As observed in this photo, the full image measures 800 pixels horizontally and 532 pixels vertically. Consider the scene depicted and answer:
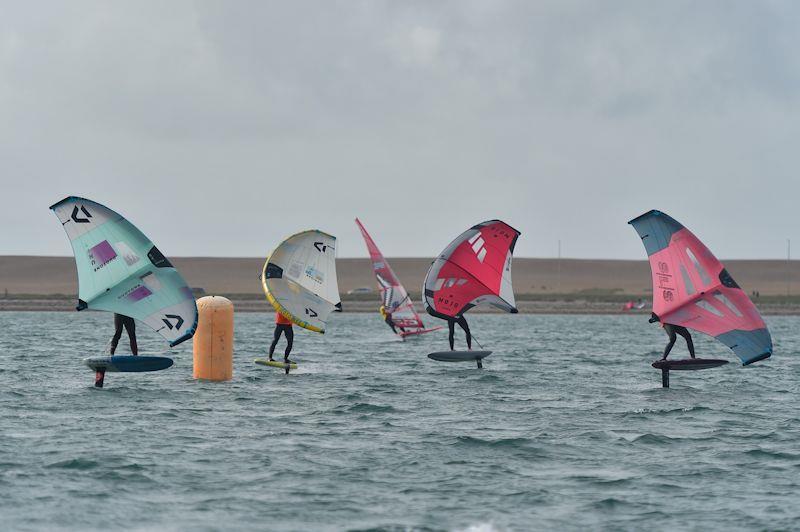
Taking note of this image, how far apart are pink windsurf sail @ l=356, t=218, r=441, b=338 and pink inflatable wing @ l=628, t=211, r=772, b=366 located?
22.2m

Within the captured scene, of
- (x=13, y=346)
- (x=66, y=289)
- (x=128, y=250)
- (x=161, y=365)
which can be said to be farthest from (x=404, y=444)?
(x=66, y=289)

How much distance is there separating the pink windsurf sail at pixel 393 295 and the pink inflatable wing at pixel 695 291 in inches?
872

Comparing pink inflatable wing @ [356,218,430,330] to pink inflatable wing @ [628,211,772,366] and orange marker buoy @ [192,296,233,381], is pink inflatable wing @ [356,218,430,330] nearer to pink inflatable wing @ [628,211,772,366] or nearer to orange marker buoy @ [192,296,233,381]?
orange marker buoy @ [192,296,233,381]

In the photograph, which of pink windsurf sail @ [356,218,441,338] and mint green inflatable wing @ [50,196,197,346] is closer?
mint green inflatable wing @ [50,196,197,346]

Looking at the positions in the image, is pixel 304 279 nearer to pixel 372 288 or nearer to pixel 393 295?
pixel 393 295

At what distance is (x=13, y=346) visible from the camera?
45.2 m

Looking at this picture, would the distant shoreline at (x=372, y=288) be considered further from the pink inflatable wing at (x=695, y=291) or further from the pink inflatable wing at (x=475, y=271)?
the pink inflatable wing at (x=695, y=291)

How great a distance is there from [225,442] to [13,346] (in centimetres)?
2816

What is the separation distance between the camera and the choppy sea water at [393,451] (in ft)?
48.8

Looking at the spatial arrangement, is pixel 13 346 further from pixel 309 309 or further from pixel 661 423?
pixel 661 423

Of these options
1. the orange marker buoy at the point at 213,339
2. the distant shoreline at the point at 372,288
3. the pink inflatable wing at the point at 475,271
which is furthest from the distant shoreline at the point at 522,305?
the orange marker buoy at the point at 213,339

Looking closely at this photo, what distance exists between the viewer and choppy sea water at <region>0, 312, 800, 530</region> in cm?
1486

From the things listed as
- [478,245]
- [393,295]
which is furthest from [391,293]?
[478,245]

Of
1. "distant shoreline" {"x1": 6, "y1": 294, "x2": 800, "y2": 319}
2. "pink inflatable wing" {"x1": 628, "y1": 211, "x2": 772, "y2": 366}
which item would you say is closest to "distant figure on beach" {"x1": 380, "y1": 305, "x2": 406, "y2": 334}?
"pink inflatable wing" {"x1": 628, "y1": 211, "x2": 772, "y2": 366}
